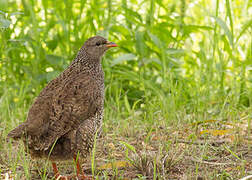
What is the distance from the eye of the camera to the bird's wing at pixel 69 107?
3.99 m

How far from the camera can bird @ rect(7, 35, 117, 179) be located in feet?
13.0

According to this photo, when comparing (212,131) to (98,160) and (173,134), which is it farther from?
(98,160)

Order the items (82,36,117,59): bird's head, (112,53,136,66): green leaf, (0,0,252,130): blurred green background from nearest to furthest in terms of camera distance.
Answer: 1. (82,36,117,59): bird's head
2. (0,0,252,130): blurred green background
3. (112,53,136,66): green leaf

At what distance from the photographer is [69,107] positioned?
4148 millimetres

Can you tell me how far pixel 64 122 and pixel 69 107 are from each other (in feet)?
0.58

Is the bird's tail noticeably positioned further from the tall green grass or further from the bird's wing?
the tall green grass

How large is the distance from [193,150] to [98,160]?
3.26 ft

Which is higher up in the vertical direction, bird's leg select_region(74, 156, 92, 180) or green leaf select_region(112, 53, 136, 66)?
green leaf select_region(112, 53, 136, 66)

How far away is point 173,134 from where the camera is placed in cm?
486

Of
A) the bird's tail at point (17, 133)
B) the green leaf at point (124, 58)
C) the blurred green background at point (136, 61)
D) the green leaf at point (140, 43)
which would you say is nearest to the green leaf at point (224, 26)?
the blurred green background at point (136, 61)

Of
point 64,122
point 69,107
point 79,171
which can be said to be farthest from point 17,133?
point 79,171

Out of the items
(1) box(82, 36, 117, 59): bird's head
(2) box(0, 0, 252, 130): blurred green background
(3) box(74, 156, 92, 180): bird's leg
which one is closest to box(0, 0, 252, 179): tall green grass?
(2) box(0, 0, 252, 130): blurred green background

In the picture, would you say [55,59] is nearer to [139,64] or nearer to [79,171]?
[139,64]

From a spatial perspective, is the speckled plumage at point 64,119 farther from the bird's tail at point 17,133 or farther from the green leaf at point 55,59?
the green leaf at point 55,59
